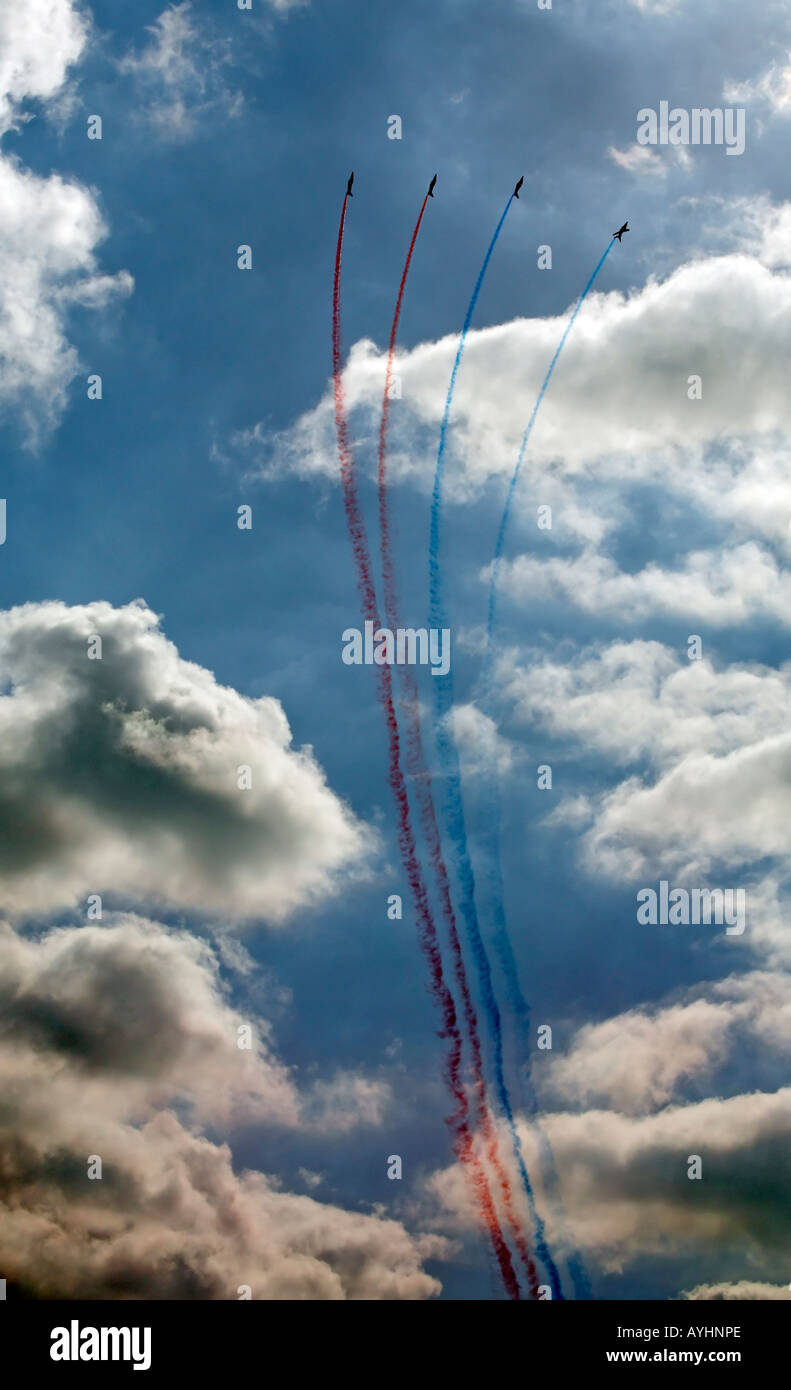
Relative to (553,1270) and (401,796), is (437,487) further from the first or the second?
(553,1270)

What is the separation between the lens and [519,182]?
9000 centimetres

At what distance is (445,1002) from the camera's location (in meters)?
80.8

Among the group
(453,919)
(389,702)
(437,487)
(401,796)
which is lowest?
(453,919)

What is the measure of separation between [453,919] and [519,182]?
60.8 metres

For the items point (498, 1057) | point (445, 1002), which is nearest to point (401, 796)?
point (445, 1002)

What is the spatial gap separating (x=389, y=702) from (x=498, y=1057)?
2770 cm

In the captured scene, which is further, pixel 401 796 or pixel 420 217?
pixel 420 217

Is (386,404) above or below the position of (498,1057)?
above
